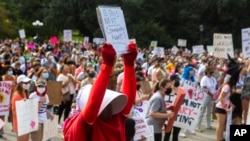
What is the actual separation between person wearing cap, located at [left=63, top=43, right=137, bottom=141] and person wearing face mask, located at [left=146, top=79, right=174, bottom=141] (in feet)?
14.7

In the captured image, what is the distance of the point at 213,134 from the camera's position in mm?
13039

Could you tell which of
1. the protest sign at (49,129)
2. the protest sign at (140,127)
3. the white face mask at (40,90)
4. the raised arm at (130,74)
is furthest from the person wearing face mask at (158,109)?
the raised arm at (130,74)

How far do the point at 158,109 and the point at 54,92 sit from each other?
3.90m

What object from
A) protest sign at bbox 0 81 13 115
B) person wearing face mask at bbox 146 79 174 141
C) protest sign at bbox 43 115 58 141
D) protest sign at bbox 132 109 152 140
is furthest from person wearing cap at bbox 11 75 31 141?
protest sign at bbox 132 109 152 140

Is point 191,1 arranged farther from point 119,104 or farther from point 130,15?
point 119,104

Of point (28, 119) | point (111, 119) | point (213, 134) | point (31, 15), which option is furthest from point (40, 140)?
point (31, 15)

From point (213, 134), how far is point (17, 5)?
47.7 m

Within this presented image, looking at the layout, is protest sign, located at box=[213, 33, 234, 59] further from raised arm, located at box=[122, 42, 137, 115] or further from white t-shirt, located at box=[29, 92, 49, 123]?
raised arm, located at box=[122, 42, 137, 115]

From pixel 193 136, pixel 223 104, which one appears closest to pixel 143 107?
pixel 223 104

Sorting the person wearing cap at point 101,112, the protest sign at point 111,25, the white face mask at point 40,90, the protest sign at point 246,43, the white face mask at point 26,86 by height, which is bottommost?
the white face mask at point 40,90

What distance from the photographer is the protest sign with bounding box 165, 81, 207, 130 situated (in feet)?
34.6

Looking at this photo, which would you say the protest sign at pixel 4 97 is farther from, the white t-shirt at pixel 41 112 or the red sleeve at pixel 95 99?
the red sleeve at pixel 95 99

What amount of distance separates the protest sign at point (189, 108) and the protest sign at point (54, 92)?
106 inches

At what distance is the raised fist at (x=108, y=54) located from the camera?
3914 millimetres
